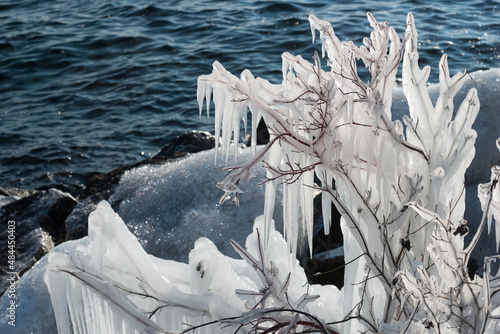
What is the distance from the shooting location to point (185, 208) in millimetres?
3600

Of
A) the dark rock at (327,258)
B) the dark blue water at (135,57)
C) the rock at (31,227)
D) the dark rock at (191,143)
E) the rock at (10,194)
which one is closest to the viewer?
the dark rock at (327,258)

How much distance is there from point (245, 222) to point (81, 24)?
5.97 meters

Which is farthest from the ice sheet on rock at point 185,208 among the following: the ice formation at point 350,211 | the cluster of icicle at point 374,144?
the cluster of icicle at point 374,144

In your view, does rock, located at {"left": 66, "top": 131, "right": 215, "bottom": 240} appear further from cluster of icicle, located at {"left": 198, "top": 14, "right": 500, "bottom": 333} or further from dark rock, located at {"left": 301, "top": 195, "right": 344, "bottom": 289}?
cluster of icicle, located at {"left": 198, "top": 14, "right": 500, "bottom": 333}

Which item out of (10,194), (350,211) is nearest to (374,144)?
(350,211)

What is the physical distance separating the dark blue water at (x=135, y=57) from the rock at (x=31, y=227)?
3.67 ft

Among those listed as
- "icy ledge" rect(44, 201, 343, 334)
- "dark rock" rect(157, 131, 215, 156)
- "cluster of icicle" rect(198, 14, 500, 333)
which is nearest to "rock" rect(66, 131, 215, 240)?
"dark rock" rect(157, 131, 215, 156)

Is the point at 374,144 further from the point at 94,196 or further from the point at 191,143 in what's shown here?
the point at 191,143

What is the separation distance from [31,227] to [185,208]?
136cm

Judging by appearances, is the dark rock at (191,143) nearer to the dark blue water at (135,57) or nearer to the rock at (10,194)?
the dark blue water at (135,57)

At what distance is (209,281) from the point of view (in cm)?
168

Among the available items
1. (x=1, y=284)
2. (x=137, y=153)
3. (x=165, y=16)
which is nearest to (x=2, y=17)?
(x=165, y=16)

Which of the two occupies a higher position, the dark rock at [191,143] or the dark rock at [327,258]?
the dark rock at [191,143]

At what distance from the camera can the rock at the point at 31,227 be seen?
3.72 metres
